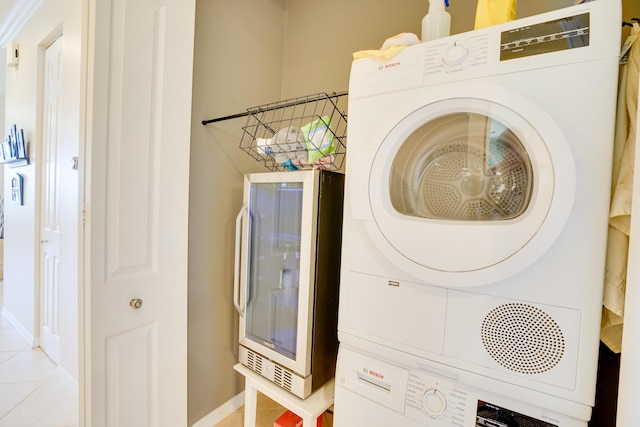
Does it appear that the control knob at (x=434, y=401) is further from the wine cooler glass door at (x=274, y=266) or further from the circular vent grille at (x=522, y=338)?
the wine cooler glass door at (x=274, y=266)

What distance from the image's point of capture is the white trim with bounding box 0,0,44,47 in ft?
7.15

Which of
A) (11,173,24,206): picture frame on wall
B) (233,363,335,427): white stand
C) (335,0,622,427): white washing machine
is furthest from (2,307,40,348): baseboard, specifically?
(335,0,622,427): white washing machine

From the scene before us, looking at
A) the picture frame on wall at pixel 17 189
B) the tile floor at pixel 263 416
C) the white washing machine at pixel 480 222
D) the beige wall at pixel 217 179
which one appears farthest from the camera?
the picture frame on wall at pixel 17 189

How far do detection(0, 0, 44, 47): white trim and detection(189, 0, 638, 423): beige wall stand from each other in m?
1.77

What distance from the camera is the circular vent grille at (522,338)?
71 cm

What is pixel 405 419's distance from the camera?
0.90 metres

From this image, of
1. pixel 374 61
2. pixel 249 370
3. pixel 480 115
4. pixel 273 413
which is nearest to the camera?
pixel 480 115

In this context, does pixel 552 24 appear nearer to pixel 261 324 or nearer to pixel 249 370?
pixel 261 324

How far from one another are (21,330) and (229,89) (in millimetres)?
2890

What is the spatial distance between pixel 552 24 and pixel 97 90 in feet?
4.69

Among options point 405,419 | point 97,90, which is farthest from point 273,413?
point 97,90

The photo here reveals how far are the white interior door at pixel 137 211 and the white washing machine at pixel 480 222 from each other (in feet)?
2.62

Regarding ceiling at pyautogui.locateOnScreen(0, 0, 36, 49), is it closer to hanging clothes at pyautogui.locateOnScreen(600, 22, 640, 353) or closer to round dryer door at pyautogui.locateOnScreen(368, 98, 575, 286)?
round dryer door at pyautogui.locateOnScreen(368, 98, 575, 286)

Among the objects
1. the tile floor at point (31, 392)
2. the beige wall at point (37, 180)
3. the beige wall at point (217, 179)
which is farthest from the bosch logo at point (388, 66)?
the tile floor at point (31, 392)
